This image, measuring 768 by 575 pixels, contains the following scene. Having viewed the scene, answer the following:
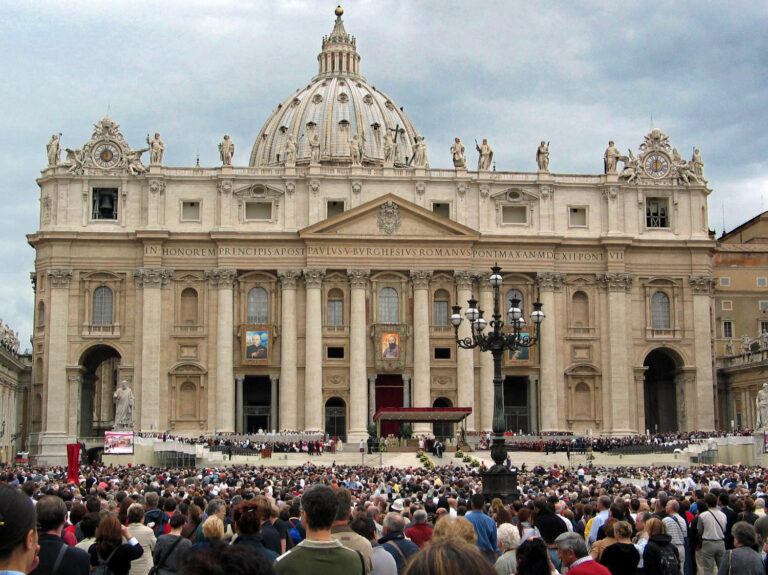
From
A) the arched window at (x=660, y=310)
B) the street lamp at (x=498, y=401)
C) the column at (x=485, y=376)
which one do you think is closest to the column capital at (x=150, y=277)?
the column at (x=485, y=376)

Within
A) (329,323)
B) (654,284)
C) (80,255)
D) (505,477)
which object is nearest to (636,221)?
(654,284)

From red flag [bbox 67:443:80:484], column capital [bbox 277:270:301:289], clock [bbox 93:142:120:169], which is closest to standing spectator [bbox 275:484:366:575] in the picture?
red flag [bbox 67:443:80:484]

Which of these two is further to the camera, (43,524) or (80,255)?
(80,255)

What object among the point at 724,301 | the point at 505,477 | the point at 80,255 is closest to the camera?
the point at 505,477

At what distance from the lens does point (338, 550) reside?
356 inches

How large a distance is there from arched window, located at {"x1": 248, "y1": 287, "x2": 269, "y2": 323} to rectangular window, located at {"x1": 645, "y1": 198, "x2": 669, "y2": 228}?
2893 cm

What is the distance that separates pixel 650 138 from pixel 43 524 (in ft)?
262

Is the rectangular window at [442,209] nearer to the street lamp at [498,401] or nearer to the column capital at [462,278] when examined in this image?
the column capital at [462,278]

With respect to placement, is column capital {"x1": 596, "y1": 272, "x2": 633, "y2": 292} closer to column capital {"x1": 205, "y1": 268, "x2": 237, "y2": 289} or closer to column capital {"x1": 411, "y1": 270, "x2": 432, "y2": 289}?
column capital {"x1": 411, "y1": 270, "x2": 432, "y2": 289}

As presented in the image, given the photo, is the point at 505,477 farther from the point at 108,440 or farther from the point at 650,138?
the point at 650,138

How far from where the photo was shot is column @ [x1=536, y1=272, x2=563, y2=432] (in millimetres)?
79062

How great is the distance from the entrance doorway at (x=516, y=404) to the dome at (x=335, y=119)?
46388mm

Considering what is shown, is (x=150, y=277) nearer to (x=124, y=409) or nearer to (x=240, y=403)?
(x=240, y=403)

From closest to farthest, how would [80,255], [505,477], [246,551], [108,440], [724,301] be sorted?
[246,551] < [505,477] < [108,440] < [80,255] < [724,301]
